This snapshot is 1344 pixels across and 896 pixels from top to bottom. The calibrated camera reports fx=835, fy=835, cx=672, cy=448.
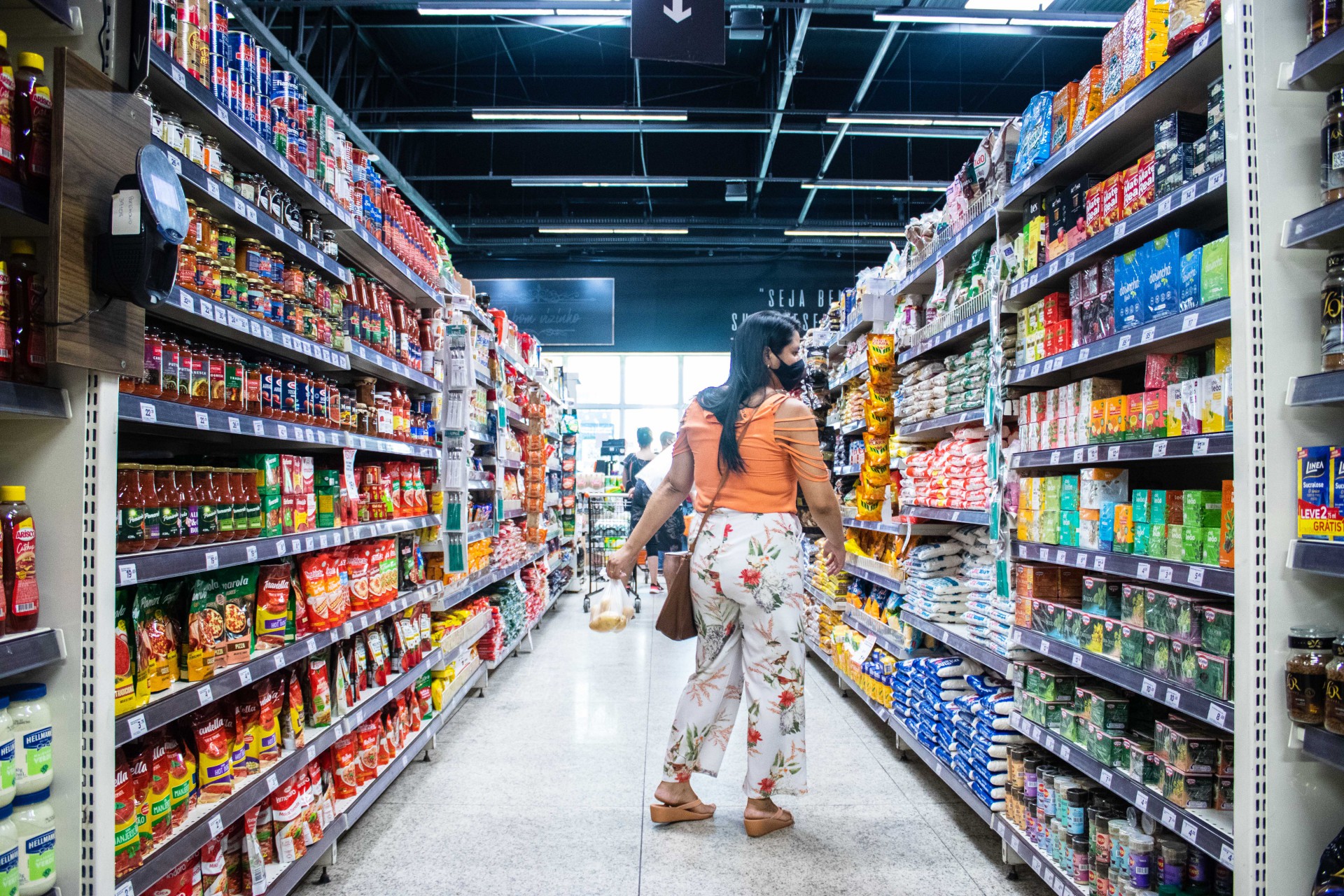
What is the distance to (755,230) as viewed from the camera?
15180mm

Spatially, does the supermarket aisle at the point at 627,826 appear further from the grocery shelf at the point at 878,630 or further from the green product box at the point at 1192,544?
the green product box at the point at 1192,544

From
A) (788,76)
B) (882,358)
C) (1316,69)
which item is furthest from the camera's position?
(788,76)

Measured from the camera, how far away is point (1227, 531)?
1.83m

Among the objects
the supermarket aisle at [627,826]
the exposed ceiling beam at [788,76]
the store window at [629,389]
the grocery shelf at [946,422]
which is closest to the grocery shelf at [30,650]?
the supermarket aisle at [627,826]

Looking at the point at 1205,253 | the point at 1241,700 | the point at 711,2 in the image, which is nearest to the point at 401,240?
the point at 711,2

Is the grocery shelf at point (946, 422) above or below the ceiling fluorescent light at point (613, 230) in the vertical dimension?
below

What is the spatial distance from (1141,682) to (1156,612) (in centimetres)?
19

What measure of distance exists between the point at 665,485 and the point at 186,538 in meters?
1.65

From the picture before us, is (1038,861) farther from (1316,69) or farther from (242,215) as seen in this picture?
(242,215)

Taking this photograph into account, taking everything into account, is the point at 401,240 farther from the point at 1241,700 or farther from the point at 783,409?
the point at 1241,700

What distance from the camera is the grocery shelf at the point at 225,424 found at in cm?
182

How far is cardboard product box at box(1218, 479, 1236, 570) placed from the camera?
1.81 m

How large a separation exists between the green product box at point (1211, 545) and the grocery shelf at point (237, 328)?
7.56 feet

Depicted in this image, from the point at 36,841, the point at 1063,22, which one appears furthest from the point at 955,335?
the point at 1063,22
